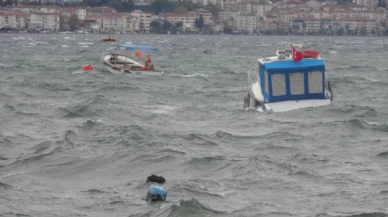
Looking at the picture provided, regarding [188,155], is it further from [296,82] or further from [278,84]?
[296,82]

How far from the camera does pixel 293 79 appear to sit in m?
34.9

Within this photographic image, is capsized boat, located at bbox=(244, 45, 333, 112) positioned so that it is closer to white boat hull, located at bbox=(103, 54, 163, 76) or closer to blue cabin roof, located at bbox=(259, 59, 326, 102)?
blue cabin roof, located at bbox=(259, 59, 326, 102)

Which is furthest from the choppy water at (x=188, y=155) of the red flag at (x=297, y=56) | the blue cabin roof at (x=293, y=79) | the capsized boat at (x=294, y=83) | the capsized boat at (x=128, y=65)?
the capsized boat at (x=128, y=65)

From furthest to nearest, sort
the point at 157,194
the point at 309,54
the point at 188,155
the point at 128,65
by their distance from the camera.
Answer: the point at 128,65, the point at 309,54, the point at 188,155, the point at 157,194

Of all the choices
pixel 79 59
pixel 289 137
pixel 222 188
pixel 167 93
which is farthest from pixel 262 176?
pixel 79 59

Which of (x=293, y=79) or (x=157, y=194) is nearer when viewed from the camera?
(x=157, y=194)

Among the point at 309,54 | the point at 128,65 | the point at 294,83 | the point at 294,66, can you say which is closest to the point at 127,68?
the point at 128,65

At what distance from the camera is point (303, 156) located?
26188 millimetres

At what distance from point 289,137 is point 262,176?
20.0 ft

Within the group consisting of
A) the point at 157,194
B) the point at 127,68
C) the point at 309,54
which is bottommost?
the point at 127,68

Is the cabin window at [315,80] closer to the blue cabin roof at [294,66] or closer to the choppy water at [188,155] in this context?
the blue cabin roof at [294,66]

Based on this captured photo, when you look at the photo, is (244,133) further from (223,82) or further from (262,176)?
(223,82)

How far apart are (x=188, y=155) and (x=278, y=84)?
9.28 metres

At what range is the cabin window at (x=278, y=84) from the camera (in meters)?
34.8
